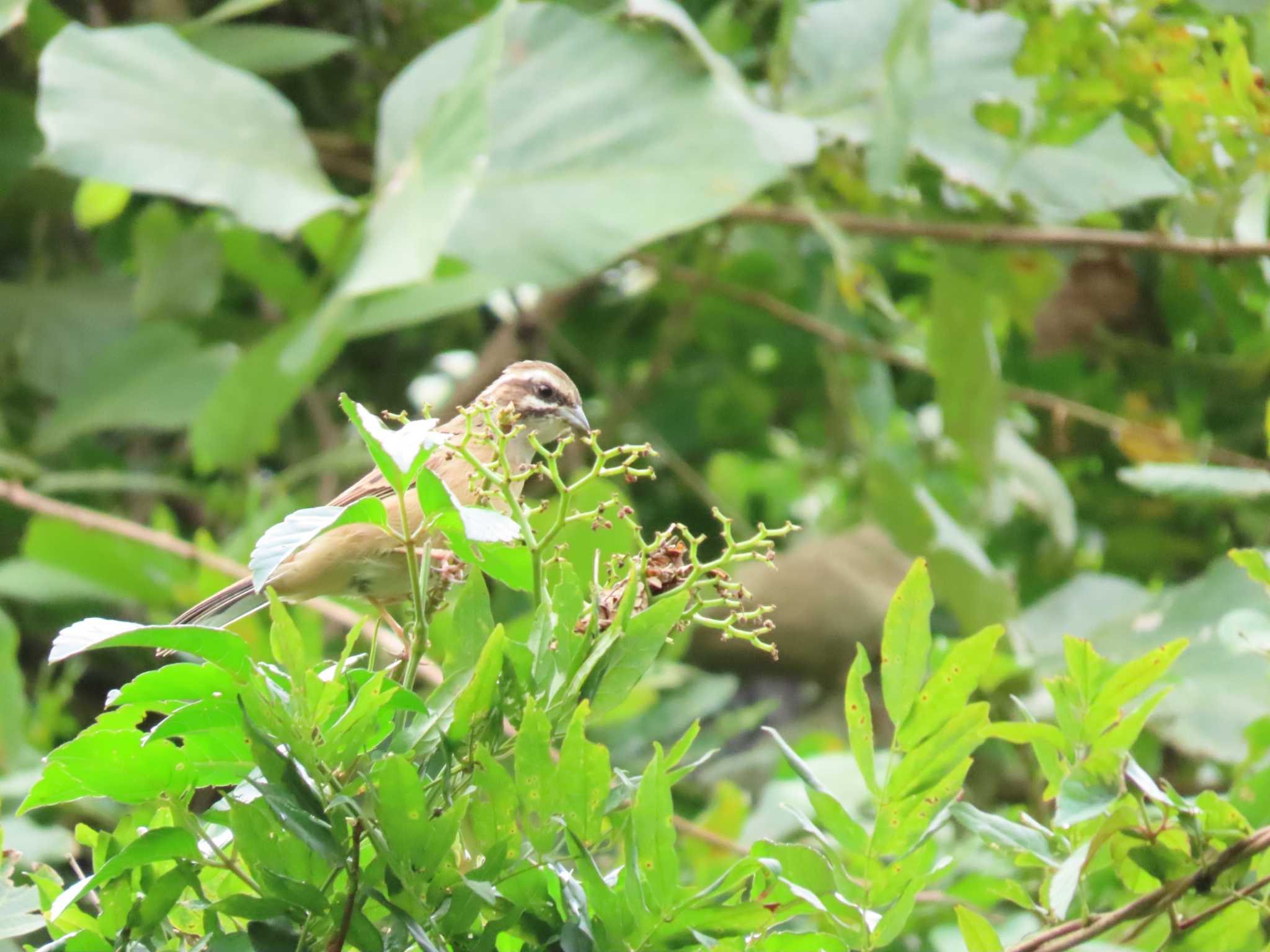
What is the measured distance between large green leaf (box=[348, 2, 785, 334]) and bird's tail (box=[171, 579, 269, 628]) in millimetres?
1077

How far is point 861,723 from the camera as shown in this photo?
179 centimetres

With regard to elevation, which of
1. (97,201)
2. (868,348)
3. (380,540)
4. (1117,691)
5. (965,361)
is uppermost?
(1117,691)

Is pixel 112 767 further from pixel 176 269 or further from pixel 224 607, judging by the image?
pixel 176 269

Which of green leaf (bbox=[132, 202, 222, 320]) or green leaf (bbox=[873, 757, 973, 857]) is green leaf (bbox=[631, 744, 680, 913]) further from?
green leaf (bbox=[132, 202, 222, 320])

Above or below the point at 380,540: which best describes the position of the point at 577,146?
above

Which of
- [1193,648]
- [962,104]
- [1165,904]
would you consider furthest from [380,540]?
[962,104]

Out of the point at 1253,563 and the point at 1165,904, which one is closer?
the point at 1165,904

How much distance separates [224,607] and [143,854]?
198cm

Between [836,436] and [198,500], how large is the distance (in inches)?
96.5

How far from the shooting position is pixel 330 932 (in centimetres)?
156

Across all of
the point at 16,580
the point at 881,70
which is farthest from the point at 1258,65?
the point at 16,580

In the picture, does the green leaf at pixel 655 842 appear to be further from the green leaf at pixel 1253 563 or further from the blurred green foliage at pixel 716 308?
the blurred green foliage at pixel 716 308

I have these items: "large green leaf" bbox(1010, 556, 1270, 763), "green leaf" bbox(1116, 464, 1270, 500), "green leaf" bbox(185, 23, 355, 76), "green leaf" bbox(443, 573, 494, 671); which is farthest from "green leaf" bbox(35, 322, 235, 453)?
"green leaf" bbox(443, 573, 494, 671)

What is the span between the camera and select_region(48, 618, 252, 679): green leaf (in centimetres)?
144
